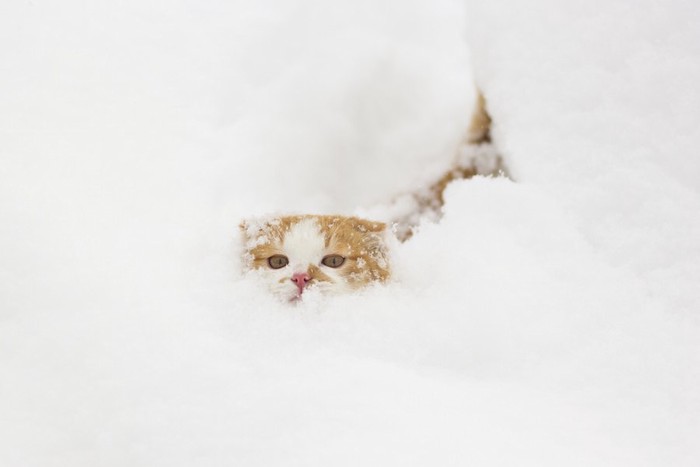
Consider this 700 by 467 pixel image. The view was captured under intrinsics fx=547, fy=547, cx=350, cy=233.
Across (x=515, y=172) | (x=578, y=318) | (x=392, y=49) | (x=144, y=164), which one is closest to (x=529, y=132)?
(x=515, y=172)

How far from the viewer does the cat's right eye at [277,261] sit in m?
1.32

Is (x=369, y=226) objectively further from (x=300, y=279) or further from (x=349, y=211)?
(x=300, y=279)

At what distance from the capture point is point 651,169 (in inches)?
46.4

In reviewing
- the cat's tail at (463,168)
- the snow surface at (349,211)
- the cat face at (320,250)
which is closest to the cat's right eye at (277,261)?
the cat face at (320,250)

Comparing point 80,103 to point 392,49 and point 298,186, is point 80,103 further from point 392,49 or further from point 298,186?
point 392,49

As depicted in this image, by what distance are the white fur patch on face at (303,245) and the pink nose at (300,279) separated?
77mm

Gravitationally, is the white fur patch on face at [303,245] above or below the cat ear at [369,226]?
below

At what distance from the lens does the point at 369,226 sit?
1385 millimetres

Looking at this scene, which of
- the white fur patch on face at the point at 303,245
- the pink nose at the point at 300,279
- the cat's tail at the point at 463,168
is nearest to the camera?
the pink nose at the point at 300,279

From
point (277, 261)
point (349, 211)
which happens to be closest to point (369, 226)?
point (349, 211)

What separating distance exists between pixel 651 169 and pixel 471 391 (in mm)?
696

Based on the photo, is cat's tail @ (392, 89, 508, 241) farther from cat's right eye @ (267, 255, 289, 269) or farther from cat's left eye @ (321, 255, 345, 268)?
cat's right eye @ (267, 255, 289, 269)

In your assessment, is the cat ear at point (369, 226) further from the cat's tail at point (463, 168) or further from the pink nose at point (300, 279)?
the pink nose at point (300, 279)

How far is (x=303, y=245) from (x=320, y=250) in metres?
0.04
